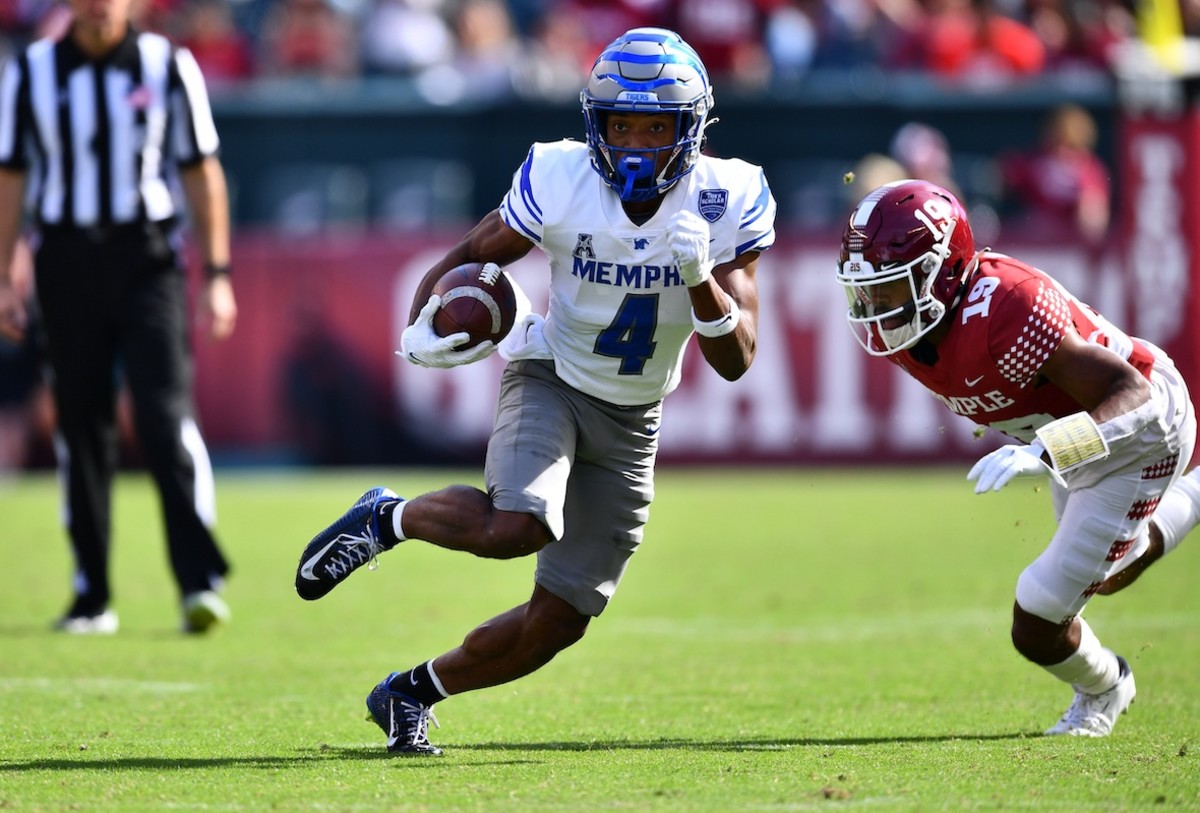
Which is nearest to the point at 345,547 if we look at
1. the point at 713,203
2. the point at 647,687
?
the point at 713,203

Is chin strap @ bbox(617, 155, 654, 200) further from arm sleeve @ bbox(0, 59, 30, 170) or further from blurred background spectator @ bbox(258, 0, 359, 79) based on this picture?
blurred background spectator @ bbox(258, 0, 359, 79)

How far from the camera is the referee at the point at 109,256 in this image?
625 centimetres

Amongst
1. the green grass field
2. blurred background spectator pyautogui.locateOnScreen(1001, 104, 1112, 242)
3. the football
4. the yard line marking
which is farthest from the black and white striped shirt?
blurred background spectator pyautogui.locateOnScreen(1001, 104, 1112, 242)

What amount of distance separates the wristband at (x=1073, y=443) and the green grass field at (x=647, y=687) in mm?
620

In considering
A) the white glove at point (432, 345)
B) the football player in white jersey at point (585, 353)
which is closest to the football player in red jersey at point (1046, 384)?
the football player in white jersey at point (585, 353)

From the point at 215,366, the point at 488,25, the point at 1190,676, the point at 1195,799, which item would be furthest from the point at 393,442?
the point at 1195,799

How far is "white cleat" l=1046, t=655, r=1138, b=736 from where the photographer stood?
4434 mm

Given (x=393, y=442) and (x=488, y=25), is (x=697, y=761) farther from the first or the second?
(x=488, y=25)

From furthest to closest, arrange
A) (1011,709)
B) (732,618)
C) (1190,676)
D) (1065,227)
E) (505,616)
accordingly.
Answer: (1065,227)
(732,618)
(1190,676)
(1011,709)
(505,616)

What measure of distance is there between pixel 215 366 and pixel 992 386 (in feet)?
24.6

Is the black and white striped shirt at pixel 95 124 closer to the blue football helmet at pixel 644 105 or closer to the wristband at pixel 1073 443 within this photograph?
the blue football helmet at pixel 644 105

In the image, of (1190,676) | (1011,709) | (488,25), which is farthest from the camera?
(488,25)

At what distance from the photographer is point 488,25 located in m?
12.8

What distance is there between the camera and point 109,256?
20.6ft
